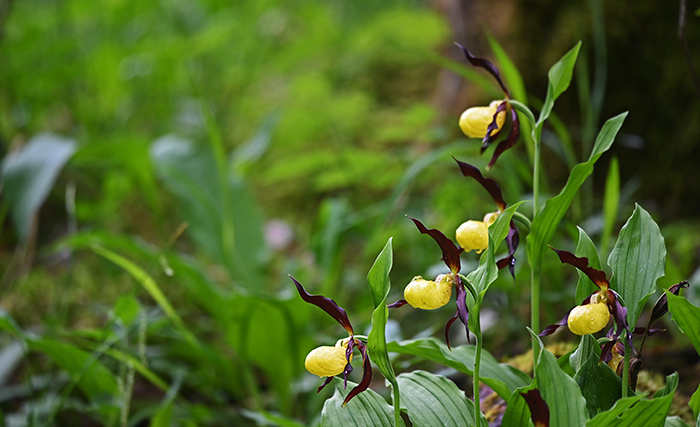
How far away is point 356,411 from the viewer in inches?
22.8

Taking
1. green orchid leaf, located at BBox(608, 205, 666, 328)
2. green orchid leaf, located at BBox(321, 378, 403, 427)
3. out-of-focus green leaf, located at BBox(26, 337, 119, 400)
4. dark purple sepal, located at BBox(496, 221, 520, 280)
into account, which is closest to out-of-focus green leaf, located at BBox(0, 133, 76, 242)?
out-of-focus green leaf, located at BBox(26, 337, 119, 400)

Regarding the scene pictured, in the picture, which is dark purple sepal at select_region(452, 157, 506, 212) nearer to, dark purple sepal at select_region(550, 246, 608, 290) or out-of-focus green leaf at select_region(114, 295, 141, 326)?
dark purple sepal at select_region(550, 246, 608, 290)

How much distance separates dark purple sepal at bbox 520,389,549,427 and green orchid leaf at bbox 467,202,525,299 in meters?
0.09

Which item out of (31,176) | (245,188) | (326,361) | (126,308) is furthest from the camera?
(245,188)

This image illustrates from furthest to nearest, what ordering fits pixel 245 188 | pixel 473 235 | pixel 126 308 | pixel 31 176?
pixel 245 188
pixel 31 176
pixel 126 308
pixel 473 235

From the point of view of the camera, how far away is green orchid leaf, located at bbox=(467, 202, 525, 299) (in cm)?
52

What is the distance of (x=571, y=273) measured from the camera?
1400 mm

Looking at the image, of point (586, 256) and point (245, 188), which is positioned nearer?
point (586, 256)

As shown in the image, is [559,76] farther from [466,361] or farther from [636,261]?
[466,361]

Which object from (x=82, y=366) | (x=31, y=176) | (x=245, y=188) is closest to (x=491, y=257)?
(x=82, y=366)

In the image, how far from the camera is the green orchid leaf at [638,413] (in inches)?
18.9

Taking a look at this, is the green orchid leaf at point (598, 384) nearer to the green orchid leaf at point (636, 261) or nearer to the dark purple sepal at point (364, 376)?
the green orchid leaf at point (636, 261)

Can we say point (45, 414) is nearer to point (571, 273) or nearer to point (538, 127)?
point (538, 127)

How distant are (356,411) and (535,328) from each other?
0.78 ft
